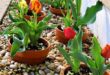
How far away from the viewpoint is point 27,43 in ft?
7.88

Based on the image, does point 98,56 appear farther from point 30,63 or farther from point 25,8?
point 25,8

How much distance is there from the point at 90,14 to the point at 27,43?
1.87 feet

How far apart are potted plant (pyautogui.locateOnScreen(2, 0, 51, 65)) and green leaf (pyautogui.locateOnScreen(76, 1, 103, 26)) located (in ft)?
1.23

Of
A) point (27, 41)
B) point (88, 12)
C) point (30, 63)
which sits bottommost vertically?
point (30, 63)

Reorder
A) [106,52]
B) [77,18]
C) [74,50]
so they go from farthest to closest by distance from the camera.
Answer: [77,18], [74,50], [106,52]

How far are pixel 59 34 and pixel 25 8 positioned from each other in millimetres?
452

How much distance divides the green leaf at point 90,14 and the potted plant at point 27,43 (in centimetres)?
37

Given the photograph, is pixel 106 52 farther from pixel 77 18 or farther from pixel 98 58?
pixel 77 18

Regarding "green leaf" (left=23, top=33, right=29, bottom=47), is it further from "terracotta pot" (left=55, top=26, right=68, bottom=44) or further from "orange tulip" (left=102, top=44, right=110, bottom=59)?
"orange tulip" (left=102, top=44, right=110, bottom=59)

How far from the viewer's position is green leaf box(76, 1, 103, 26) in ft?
8.01

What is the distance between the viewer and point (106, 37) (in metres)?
2.51

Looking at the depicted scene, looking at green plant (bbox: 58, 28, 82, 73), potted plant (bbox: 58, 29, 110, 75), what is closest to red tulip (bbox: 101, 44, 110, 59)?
potted plant (bbox: 58, 29, 110, 75)

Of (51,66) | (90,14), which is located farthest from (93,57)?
(90,14)

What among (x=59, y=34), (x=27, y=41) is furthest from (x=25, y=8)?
(x=27, y=41)
